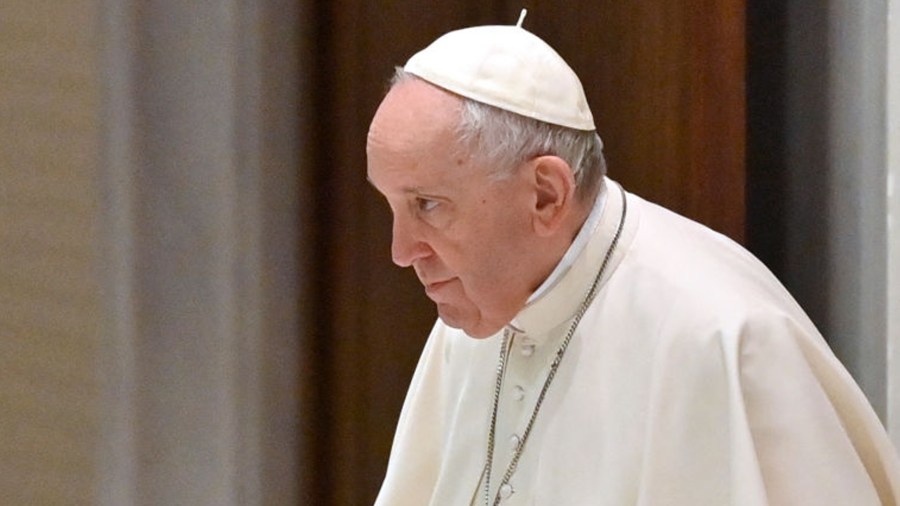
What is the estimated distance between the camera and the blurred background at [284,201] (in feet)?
8.79

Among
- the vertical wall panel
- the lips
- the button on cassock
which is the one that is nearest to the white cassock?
the button on cassock

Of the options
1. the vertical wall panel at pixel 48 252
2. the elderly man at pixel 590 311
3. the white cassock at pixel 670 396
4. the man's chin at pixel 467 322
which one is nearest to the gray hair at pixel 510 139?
the elderly man at pixel 590 311

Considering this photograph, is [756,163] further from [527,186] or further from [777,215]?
[527,186]

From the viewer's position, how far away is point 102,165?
9.06 feet

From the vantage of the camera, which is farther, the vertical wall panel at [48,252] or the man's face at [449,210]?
the vertical wall panel at [48,252]

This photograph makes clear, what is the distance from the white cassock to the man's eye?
0.22 metres

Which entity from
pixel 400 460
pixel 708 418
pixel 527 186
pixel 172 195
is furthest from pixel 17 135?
pixel 708 418

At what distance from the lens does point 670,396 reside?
181 cm

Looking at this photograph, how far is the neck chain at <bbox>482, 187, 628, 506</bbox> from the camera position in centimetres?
200

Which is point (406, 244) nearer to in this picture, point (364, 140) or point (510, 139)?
point (510, 139)

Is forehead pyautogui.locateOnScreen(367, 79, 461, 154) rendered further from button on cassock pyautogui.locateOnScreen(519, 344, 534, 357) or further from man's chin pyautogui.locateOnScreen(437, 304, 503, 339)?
button on cassock pyautogui.locateOnScreen(519, 344, 534, 357)

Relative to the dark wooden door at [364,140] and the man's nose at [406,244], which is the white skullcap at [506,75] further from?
the dark wooden door at [364,140]

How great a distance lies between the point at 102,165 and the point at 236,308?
52cm

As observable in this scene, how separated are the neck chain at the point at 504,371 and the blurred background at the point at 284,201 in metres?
0.80
